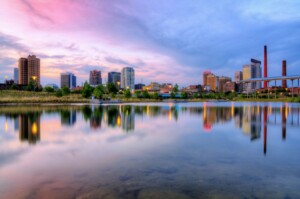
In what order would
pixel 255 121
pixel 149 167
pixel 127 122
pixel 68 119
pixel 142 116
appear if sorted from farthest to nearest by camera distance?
1. pixel 142 116
2. pixel 68 119
3. pixel 255 121
4. pixel 127 122
5. pixel 149 167

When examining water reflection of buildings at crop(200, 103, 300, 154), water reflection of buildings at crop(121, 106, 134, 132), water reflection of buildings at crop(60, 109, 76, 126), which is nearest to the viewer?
water reflection of buildings at crop(200, 103, 300, 154)

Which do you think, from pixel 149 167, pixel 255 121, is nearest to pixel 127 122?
pixel 255 121

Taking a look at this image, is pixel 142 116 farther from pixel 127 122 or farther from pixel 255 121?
pixel 255 121

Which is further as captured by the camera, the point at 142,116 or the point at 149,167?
the point at 142,116

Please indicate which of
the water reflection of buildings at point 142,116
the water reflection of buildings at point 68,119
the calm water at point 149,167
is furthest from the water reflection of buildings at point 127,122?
the water reflection of buildings at point 68,119

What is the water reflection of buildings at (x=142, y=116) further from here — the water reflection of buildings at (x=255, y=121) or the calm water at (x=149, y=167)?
the calm water at (x=149, y=167)

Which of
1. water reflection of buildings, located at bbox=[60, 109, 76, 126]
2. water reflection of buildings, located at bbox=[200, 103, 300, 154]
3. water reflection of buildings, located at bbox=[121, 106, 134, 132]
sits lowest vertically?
water reflection of buildings, located at bbox=[200, 103, 300, 154]

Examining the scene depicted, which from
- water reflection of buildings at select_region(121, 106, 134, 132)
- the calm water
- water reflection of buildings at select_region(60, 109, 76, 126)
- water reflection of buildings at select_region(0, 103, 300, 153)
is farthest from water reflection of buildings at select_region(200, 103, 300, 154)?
water reflection of buildings at select_region(60, 109, 76, 126)

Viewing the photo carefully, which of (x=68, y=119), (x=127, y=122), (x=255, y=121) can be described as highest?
(x=68, y=119)

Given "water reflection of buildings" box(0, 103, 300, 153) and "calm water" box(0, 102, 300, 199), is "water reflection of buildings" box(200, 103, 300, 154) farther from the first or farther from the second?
"calm water" box(0, 102, 300, 199)

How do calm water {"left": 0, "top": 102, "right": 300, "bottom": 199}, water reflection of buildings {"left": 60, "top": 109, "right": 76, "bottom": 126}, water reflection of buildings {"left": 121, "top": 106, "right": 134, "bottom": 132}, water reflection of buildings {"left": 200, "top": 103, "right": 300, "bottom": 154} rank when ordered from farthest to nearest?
1. water reflection of buildings {"left": 60, "top": 109, "right": 76, "bottom": 126}
2. water reflection of buildings {"left": 121, "top": 106, "right": 134, "bottom": 132}
3. water reflection of buildings {"left": 200, "top": 103, "right": 300, "bottom": 154}
4. calm water {"left": 0, "top": 102, "right": 300, "bottom": 199}

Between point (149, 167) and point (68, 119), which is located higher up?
point (68, 119)

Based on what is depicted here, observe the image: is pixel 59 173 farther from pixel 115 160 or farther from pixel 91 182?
pixel 115 160

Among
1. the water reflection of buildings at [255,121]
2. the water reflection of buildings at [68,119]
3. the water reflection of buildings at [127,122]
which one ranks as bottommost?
the water reflection of buildings at [255,121]
